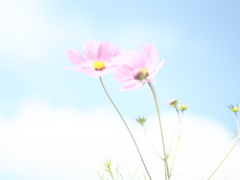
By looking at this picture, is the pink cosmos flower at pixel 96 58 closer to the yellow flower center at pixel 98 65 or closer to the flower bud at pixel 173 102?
the yellow flower center at pixel 98 65

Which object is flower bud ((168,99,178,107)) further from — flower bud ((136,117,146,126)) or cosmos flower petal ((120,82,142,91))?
cosmos flower petal ((120,82,142,91))

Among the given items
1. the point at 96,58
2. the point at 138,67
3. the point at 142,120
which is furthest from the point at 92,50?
the point at 142,120

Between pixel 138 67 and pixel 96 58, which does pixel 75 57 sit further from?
pixel 138 67

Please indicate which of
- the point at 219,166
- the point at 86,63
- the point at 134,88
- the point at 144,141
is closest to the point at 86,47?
the point at 86,63

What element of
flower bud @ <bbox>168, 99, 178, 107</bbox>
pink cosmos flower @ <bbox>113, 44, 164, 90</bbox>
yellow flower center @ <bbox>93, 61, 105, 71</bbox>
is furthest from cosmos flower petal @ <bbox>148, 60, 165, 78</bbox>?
flower bud @ <bbox>168, 99, 178, 107</bbox>

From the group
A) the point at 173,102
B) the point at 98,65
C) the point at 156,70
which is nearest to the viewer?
the point at 156,70

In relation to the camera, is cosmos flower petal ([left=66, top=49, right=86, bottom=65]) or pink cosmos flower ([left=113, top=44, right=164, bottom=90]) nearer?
pink cosmos flower ([left=113, top=44, right=164, bottom=90])
